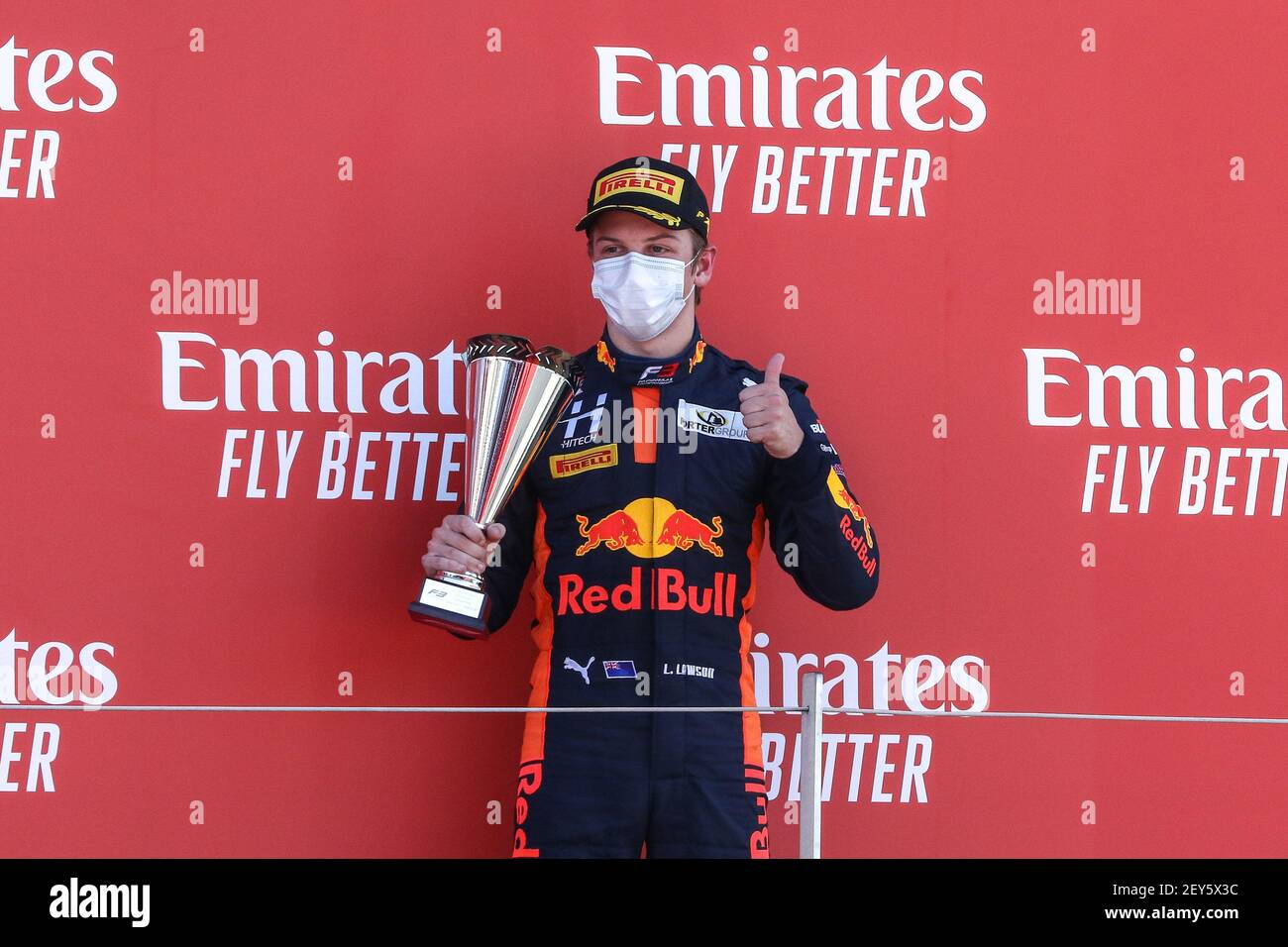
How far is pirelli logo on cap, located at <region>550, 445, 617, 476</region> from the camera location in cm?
352

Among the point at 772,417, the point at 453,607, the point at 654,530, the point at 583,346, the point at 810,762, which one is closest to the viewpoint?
the point at 810,762

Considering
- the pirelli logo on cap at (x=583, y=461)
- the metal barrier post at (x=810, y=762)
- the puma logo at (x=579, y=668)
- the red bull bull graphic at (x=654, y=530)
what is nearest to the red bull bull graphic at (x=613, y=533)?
the red bull bull graphic at (x=654, y=530)

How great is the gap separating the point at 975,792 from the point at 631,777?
3.64 ft

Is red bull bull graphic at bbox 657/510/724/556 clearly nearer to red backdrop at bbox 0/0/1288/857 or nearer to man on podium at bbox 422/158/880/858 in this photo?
man on podium at bbox 422/158/880/858

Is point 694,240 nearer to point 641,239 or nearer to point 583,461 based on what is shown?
point 641,239

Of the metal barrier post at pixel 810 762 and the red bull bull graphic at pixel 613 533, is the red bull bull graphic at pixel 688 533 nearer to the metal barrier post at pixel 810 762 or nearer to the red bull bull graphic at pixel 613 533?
the red bull bull graphic at pixel 613 533

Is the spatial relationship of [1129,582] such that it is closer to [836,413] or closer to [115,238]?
[836,413]

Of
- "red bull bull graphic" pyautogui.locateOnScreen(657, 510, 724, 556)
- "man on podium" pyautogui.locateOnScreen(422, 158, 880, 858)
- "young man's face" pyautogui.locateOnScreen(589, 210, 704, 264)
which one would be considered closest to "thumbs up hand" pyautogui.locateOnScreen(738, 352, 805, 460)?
"man on podium" pyautogui.locateOnScreen(422, 158, 880, 858)

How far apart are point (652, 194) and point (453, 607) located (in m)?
1.02

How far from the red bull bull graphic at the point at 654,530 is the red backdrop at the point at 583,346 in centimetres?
54

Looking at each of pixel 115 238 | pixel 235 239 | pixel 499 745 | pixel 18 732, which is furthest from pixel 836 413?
pixel 18 732

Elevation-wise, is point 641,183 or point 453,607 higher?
point 641,183

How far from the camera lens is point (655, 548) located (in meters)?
3.45

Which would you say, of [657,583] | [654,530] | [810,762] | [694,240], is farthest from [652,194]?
[810,762]
